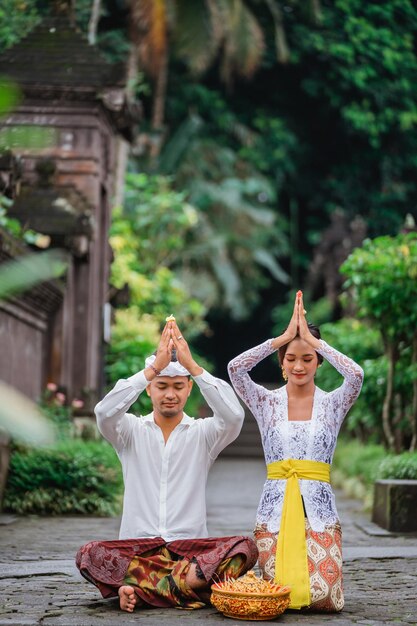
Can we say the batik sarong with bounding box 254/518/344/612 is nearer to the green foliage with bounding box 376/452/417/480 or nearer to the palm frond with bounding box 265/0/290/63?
the green foliage with bounding box 376/452/417/480

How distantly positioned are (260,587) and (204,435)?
90cm

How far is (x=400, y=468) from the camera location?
34.1ft

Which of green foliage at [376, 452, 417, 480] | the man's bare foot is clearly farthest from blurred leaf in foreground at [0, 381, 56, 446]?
green foliage at [376, 452, 417, 480]

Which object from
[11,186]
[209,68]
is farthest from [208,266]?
[11,186]

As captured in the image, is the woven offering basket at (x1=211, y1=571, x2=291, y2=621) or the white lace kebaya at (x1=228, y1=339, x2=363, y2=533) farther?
the white lace kebaya at (x1=228, y1=339, x2=363, y2=533)

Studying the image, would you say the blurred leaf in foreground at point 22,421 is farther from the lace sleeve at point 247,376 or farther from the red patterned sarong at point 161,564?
the lace sleeve at point 247,376

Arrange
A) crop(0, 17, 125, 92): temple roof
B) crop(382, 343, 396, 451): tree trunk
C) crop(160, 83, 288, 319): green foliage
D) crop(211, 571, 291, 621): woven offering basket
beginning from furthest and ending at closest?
crop(160, 83, 288, 319): green foliage < crop(0, 17, 125, 92): temple roof < crop(382, 343, 396, 451): tree trunk < crop(211, 571, 291, 621): woven offering basket

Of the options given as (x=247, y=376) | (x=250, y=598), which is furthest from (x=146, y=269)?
(x=250, y=598)

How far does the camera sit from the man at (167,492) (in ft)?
18.6

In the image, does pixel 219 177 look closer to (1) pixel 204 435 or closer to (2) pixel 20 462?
(2) pixel 20 462

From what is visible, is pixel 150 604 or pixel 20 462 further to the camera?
pixel 20 462

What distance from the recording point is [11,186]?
440 inches

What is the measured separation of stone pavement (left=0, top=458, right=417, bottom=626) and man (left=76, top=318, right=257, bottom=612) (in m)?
0.16

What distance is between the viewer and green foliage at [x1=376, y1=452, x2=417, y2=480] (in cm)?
1026
